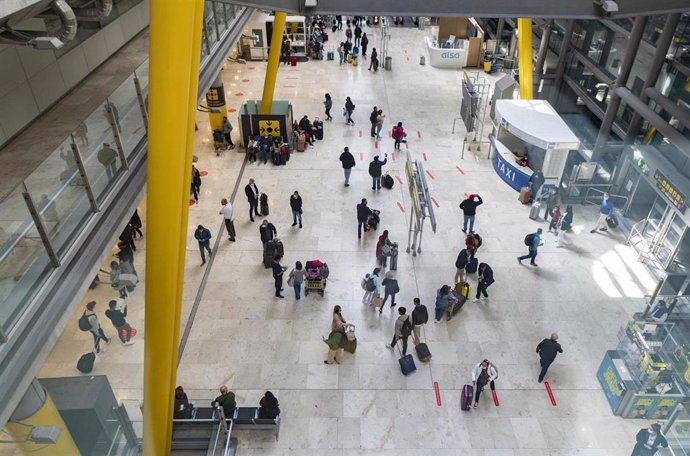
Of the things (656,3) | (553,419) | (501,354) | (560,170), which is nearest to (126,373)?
(501,354)

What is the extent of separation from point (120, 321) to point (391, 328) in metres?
6.36

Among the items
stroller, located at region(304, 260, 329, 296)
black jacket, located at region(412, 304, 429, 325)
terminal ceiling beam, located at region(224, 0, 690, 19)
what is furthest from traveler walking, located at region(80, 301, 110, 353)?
terminal ceiling beam, located at region(224, 0, 690, 19)

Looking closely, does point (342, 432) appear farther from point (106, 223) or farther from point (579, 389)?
point (106, 223)

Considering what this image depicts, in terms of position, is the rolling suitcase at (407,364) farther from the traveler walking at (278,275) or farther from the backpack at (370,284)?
the traveler walking at (278,275)

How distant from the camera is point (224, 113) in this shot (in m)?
19.3

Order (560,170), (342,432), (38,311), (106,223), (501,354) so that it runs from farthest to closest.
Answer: (560,170) < (501,354) < (342,432) < (106,223) < (38,311)

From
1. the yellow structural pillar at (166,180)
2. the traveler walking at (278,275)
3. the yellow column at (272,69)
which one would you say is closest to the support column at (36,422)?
the yellow structural pillar at (166,180)

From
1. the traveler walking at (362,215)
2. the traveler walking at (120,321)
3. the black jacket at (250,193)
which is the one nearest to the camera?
the traveler walking at (120,321)

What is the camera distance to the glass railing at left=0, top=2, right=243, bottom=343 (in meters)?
5.52

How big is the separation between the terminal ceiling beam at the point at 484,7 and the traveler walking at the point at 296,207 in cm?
606

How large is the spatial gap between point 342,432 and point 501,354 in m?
4.14

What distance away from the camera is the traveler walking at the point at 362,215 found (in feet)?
45.8

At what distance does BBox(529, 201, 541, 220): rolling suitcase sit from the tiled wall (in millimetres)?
13957

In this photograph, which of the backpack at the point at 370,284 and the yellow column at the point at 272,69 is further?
the yellow column at the point at 272,69
